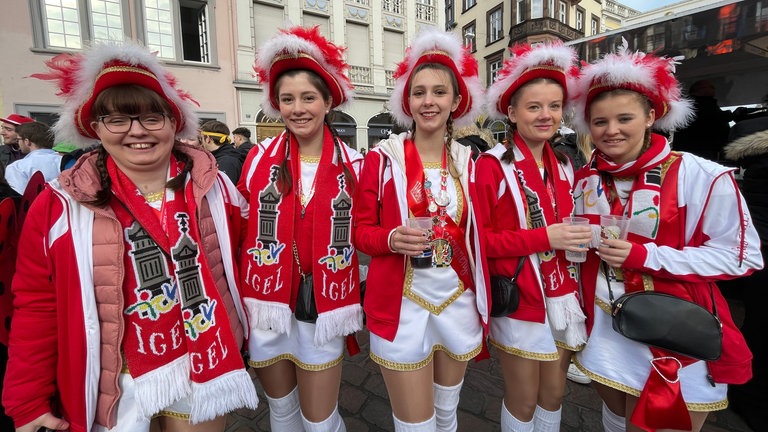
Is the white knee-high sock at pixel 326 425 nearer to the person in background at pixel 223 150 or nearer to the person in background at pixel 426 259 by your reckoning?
the person in background at pixel 426 259

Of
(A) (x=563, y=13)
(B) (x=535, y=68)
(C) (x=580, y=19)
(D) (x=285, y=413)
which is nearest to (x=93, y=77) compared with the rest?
(D) (x=285, y=413)

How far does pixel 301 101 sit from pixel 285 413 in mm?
1672

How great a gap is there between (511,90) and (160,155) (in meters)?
1.75

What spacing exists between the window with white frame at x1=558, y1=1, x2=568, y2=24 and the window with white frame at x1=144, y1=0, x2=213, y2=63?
21.2 m

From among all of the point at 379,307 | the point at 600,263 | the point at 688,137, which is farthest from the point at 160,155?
the point at 688,137

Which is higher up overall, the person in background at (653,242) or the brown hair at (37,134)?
the brown hair at (37,134)

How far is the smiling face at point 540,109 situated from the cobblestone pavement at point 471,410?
202 cm

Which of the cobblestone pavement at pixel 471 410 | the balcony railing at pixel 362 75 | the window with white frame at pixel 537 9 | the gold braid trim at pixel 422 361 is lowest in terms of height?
the cobblestone pavement at pixel 471 410

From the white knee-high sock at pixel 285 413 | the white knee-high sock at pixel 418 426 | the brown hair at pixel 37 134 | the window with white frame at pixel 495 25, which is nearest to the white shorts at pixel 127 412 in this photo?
the white knee-high sock at pixel 285 413

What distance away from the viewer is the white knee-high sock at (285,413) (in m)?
1.93

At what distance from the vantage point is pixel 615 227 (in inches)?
64.4

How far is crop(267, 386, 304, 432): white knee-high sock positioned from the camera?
6.34 feet

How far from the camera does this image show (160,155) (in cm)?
147

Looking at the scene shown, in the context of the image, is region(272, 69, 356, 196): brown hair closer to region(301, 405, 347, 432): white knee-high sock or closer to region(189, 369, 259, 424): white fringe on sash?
region(189, 369, 259, 424): white fringe on sash
